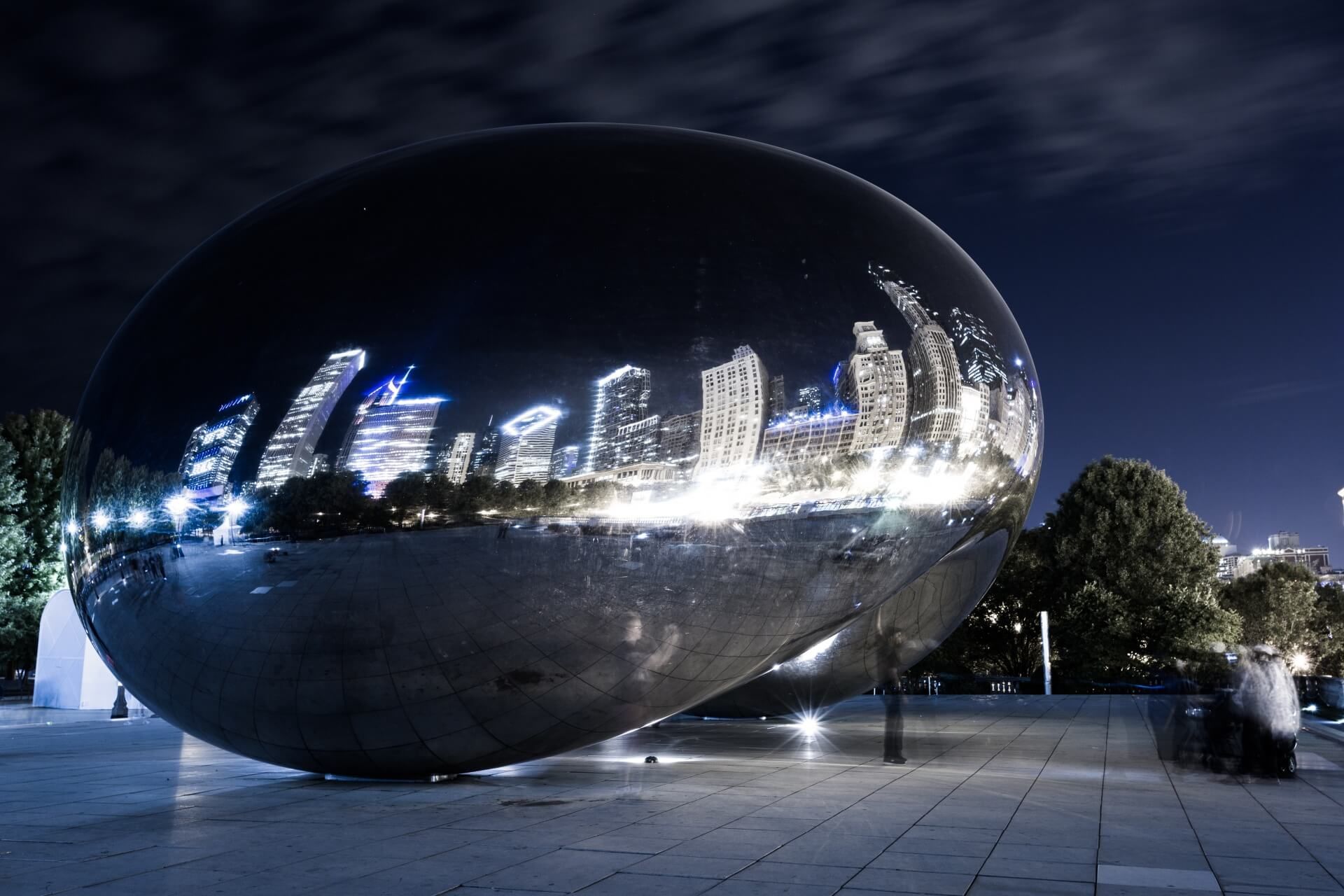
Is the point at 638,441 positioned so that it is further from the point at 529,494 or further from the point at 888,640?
the point at 888,640

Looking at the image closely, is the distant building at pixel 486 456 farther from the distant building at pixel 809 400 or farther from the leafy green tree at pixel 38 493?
the leafy green tree at pixel 38 493

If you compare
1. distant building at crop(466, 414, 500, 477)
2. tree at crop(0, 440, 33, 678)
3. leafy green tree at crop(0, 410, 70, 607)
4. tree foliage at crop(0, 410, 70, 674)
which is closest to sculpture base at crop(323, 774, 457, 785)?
distant building at crop(466, 414, 500, 477)

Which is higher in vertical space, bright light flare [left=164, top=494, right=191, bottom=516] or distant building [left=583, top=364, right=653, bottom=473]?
distant building [left=583, top=364, right=653, bottom=473]

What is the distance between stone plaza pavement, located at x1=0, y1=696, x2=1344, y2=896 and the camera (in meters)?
5.55

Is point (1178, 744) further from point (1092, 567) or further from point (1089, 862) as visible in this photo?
point (1092, 567)

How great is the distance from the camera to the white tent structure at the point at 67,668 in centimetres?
2578

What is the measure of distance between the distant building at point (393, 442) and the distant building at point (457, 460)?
10cm

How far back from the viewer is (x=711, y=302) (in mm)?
7082

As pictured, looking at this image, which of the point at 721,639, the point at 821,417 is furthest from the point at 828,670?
the point at 821,417

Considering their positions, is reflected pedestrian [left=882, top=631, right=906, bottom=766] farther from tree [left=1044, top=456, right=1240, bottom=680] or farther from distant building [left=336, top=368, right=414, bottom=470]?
tree [left=1044, top=456, right=1240, bottom=680]

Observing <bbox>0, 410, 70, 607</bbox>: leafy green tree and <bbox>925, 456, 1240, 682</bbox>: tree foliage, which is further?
<bbox>0, 410, 70, 607</bbox>: leafy green tree

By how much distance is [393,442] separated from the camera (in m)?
6.67

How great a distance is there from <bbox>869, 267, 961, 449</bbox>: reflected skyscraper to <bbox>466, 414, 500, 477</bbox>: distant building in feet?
9.31

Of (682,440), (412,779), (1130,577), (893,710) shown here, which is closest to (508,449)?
(682,440)
